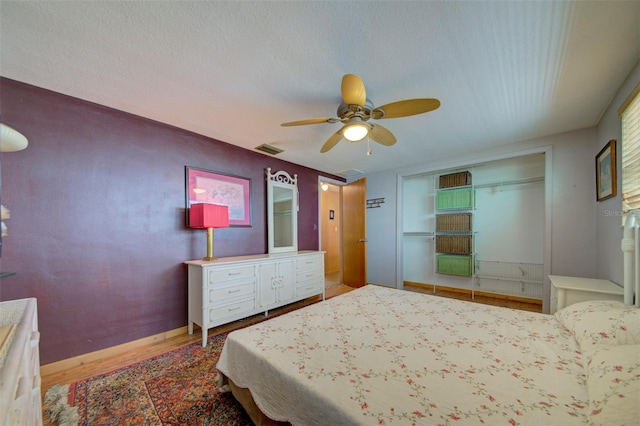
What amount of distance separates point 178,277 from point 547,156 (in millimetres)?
4676

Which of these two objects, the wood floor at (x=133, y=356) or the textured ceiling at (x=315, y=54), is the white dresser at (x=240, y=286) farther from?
the textured ceiling at (x=315, y=54)

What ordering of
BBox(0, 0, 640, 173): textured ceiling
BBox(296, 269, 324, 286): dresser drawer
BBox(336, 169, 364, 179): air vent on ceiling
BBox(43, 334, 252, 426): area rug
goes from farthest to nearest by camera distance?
BBox(336, 169, 364, 179): air vent on ceiling, BBox(296, 269, 324, 286): dresser drawer, BBox(43, 334, 252, 426): area rug, BBox(0, 0, 640, 173): textured ceiling

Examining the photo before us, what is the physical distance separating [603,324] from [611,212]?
1.70 meters

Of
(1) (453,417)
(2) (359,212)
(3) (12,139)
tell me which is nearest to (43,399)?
(3) (12,139)

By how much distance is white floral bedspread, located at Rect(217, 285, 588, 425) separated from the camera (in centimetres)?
83

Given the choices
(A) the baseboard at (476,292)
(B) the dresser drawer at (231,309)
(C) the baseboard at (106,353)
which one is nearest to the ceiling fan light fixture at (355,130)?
(B) the dresser drawer at (231,309)

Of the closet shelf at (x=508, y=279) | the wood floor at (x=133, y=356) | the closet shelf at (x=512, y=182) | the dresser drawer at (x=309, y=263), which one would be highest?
the closet shelf at (x=512, y=182)

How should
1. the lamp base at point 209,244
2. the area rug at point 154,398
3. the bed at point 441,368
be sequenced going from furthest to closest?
1. the lamp base at point 209,244
2. the area rug at point 154,398
3. the bed at point 441,368

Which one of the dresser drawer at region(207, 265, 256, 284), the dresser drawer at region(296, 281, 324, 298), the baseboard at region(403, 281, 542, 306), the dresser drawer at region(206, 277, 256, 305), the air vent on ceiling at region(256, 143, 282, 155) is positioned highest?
the air vent on ceiling at region(256, 143, 282, 155)

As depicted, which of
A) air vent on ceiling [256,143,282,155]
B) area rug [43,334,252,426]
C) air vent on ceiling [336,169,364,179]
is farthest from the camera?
air vent on ceiling [336,169,364,179]

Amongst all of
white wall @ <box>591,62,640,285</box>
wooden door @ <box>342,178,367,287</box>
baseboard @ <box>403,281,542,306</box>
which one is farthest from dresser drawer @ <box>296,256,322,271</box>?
white wall @ <box>591,62,640,285</box>

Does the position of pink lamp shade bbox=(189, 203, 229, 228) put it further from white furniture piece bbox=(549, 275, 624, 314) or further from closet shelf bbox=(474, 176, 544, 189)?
closet shelf bbox=(474, 176, 544, 189)

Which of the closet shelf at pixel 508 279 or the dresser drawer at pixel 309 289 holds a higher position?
the closet shelf at pixel 508 279

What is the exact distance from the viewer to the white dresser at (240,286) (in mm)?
2348
